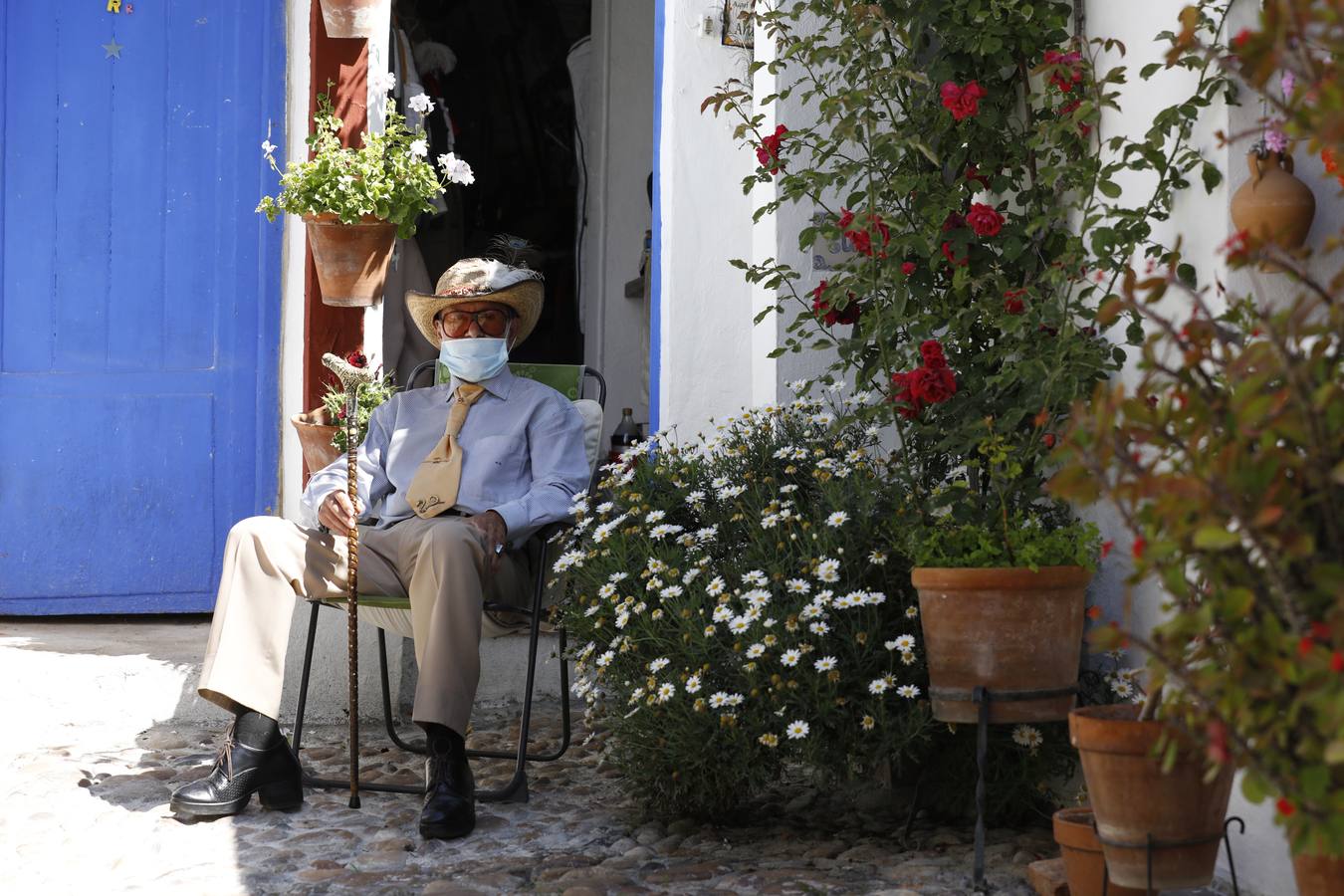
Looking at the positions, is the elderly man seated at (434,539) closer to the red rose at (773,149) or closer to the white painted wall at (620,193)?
the red rose at (773,149)

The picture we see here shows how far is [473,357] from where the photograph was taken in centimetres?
446

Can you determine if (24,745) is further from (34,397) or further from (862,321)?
(862,321)

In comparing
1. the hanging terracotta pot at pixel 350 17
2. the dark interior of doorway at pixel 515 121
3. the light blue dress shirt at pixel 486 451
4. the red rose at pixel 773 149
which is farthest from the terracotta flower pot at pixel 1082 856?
the dark interior of doorway at pixel 515 121

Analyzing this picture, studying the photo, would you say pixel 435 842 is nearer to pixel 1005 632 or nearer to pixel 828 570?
pixel 828 570

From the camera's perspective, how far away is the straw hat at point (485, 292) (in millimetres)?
4488

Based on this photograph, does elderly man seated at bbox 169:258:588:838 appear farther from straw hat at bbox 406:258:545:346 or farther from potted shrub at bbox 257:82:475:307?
potted shrub at bbox 257:82:475:307

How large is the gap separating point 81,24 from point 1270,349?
5.14 meters

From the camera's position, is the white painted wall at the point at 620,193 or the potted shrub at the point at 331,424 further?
the white painted wall at the point at 620,193

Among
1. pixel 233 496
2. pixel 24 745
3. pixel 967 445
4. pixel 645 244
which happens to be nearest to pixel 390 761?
pixel 24 745

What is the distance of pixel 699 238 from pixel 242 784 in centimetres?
240

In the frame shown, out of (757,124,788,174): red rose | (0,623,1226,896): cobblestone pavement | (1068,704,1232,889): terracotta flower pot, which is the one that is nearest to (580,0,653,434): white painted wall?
(757,124,788,174): red rose

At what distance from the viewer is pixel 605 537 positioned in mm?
3766

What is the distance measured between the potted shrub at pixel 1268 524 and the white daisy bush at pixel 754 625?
1.37m

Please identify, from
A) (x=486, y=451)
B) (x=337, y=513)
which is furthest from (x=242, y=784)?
(x=486, y=451)
